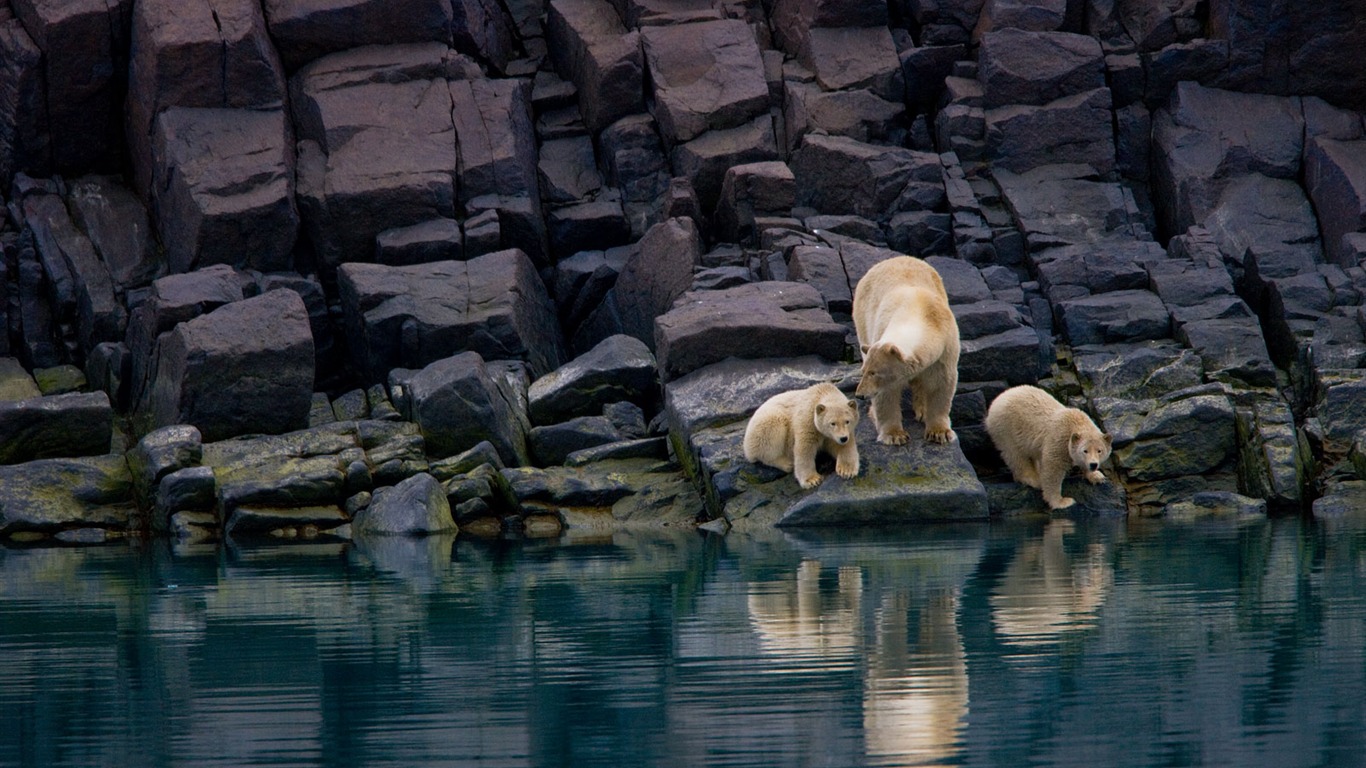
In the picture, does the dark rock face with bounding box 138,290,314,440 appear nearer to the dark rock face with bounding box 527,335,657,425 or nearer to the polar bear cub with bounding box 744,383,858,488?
the dark rock face with bounding box 527,335,657,425

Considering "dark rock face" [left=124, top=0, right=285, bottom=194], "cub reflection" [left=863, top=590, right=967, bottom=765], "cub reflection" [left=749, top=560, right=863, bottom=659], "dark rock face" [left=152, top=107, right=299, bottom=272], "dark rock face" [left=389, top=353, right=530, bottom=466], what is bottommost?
"cub reflection" [left=863, top=590, right=967, bottom=765]

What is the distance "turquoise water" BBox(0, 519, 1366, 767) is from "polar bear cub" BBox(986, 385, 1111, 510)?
103 inches

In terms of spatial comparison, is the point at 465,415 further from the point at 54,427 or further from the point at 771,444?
the point at 54,427

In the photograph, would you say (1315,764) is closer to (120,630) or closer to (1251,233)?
Answer: (120,630)

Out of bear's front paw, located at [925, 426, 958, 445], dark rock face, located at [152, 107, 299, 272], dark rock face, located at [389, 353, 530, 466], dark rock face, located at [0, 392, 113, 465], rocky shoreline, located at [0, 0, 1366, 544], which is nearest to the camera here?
bear's front paw, located at [925, 426, 958, 445]

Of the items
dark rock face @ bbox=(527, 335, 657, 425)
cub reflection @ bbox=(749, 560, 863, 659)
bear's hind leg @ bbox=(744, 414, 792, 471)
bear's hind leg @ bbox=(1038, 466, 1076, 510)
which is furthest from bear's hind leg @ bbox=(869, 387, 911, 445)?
dark rock face @ bbox=(527, 335, 657, 425)

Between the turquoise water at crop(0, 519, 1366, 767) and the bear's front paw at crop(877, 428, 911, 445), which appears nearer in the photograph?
the turquoise water at crop(0, 519, 1366, 767)

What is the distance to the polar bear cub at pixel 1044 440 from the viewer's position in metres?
17.0

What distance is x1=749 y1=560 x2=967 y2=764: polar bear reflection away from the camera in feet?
21.5

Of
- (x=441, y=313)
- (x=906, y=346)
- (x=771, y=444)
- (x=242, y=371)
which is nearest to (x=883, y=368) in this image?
(x=906, y=346)

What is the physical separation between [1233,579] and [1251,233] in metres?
15.2

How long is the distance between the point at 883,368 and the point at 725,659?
7698 mm

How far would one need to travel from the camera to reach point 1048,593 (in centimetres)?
1059

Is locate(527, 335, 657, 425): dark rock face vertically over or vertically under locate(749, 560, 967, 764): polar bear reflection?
over
